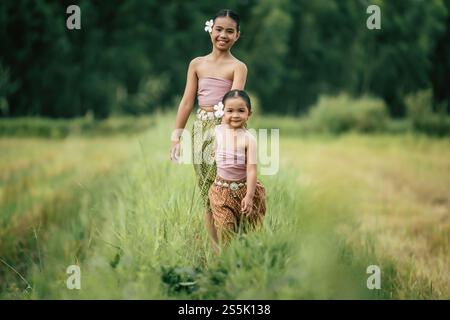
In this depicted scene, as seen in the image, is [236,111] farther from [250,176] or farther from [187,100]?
[187,100]

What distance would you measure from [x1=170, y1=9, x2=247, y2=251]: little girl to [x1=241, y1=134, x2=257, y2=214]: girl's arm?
11.1 inches

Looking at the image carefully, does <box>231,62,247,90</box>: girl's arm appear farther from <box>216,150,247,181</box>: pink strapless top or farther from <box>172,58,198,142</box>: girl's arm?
<box>216,150,247,181</box>: pink strapless top

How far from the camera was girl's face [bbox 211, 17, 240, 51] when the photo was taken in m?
3.29

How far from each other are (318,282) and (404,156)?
11231 mm

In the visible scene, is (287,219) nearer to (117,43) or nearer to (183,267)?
(183,267)

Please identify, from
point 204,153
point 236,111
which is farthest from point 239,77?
point 204,153

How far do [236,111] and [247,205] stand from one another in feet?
1.64

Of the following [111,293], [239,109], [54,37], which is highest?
[54,37]

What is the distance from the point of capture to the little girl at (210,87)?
332cm

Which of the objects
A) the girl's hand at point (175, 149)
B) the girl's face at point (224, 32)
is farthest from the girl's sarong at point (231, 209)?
the girl's face at point (224, 32)

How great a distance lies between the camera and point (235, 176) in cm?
316

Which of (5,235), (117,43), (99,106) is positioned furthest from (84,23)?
(5,235)

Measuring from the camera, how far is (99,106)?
26.2 m

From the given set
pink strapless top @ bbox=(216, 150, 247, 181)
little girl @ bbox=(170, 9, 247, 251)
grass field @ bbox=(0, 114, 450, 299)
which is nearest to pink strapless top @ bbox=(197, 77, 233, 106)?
little girl @ bbox=(170, 9, 247, 251)
